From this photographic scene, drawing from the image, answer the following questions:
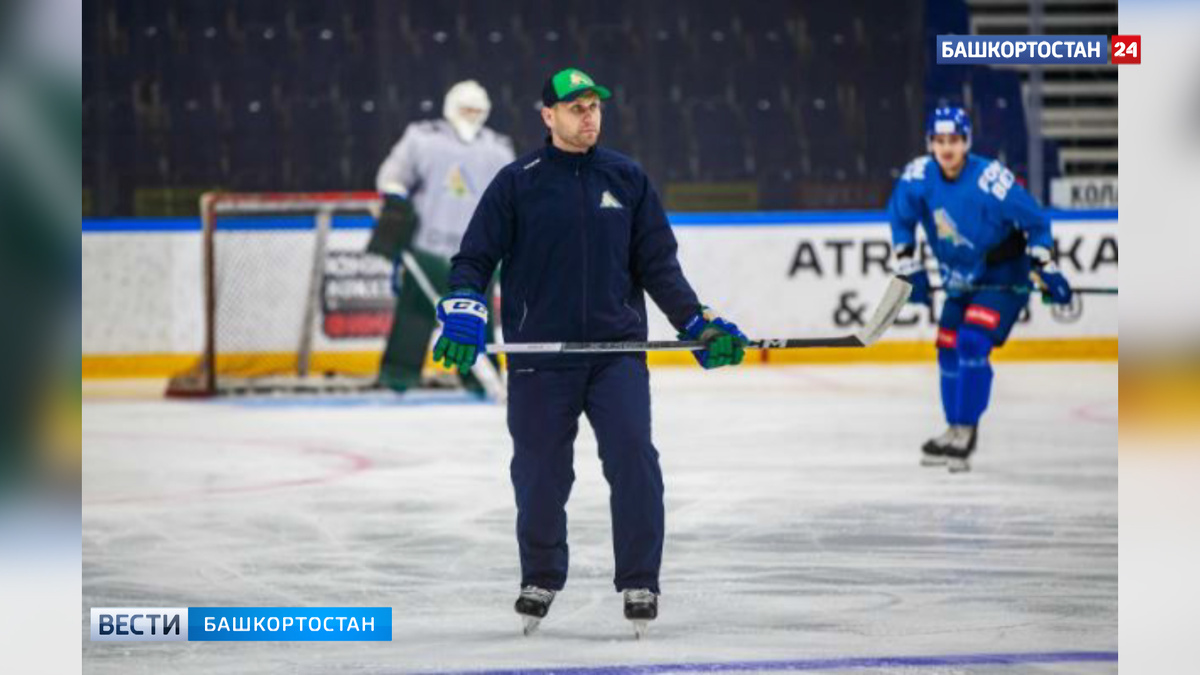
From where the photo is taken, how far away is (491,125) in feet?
37.8

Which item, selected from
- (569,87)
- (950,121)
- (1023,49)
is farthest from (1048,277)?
(1023,49)

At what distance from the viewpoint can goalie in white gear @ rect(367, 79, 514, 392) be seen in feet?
30.8

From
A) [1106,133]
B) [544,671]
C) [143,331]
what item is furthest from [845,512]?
[1106,133]

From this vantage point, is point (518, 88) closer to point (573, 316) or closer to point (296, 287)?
point (296, 287)

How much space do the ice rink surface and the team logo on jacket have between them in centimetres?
76

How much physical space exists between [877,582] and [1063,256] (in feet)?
23.7

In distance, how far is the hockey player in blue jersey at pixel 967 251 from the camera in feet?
22.1

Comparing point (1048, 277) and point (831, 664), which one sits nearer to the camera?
point (831, 664)

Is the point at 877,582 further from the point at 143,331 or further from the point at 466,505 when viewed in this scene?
the point at 143,331

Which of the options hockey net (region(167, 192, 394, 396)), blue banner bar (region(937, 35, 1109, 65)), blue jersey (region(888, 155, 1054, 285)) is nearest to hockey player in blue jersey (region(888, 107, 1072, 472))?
blue jersey (region(888, 155, 1054, 285))

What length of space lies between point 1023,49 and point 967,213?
3678 mm

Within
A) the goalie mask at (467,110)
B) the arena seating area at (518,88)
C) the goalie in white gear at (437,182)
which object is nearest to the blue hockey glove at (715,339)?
the goalie in white gear at (437,182)

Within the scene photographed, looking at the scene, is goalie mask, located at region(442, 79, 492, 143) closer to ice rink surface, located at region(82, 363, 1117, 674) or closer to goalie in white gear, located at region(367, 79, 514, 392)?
goalie in white gear, located at region(367, 79, 514, 392)

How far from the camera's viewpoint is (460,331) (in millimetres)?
3713
